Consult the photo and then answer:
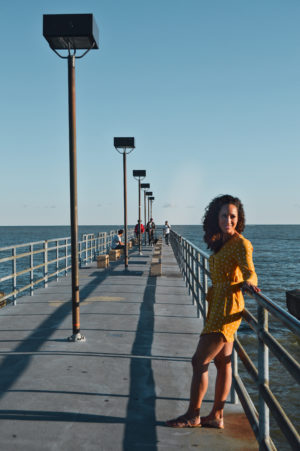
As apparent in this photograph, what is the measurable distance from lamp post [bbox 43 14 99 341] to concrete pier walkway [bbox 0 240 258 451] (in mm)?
821

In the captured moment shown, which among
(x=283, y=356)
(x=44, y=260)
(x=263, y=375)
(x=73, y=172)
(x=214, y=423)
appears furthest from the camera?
(x=44, y=260)

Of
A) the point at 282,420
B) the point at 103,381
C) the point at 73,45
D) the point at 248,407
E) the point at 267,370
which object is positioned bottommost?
the point at 103,381

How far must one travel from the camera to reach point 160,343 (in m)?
6.25

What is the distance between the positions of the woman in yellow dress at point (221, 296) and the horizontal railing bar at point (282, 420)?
0.49 m

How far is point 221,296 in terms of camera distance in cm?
335

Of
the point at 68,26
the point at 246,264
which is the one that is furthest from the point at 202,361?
the point at 68,26

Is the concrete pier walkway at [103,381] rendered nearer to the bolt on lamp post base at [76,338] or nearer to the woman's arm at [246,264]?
the bolt on lamp post base at [76,338]

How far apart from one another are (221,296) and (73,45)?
4.60 meters

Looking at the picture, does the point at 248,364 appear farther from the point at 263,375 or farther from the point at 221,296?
the point at 221,296

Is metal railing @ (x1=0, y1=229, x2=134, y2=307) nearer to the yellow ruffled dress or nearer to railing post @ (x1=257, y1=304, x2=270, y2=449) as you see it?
the yellow ruffled dress

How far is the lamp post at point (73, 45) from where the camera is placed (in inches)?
238

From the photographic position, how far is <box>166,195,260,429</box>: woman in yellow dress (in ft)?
10.9

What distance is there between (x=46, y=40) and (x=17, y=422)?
4856mm

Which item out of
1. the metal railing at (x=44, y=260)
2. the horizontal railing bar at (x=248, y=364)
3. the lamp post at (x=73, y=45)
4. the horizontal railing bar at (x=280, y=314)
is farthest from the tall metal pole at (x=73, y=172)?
the horizontal railing bar at (x=280, y=314)
